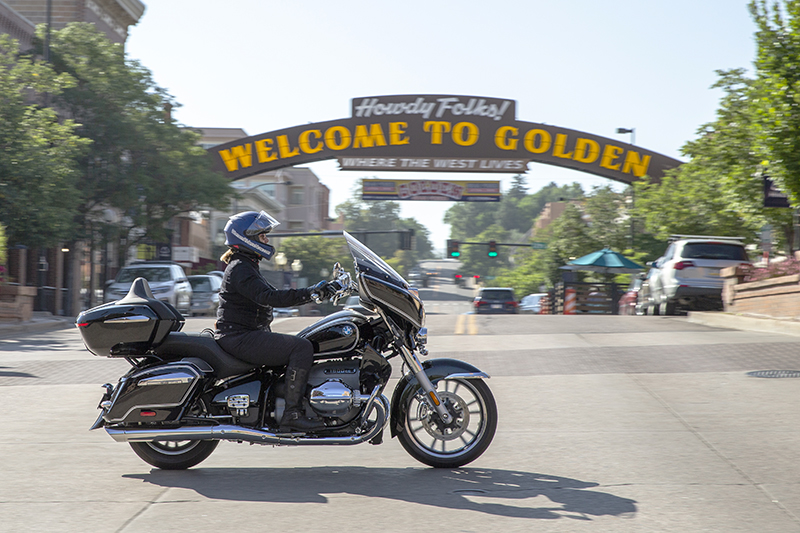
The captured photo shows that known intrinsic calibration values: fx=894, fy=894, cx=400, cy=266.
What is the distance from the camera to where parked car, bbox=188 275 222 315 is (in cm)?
2973

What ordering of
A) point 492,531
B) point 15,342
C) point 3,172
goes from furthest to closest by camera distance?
point 3,172 < point 15,342 < point 492,531

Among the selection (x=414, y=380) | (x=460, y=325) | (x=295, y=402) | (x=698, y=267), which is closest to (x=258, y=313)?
(x=295, y=402)

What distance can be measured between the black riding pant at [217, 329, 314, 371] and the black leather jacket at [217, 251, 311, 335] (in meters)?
0.09

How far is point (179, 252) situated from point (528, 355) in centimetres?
3581

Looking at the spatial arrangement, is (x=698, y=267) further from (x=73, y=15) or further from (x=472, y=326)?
(x=73, y=15)

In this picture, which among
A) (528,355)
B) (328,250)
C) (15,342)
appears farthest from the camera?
(328,250)

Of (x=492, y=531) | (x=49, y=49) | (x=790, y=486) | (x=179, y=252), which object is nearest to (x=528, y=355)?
(x=790, y=486)

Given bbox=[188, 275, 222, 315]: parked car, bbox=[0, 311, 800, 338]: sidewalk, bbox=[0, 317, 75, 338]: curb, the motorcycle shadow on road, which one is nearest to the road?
the motorcycle shadow on road

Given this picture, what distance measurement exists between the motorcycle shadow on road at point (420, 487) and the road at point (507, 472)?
16mm

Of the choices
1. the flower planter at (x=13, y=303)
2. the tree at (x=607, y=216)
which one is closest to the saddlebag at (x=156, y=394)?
the flower planter at (x=13, y=303)

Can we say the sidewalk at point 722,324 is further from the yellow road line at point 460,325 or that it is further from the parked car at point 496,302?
the parked car at point 496,302

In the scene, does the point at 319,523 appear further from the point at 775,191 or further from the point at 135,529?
the point at 775,191

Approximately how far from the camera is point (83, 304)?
35.5 m

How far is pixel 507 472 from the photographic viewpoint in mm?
6086
